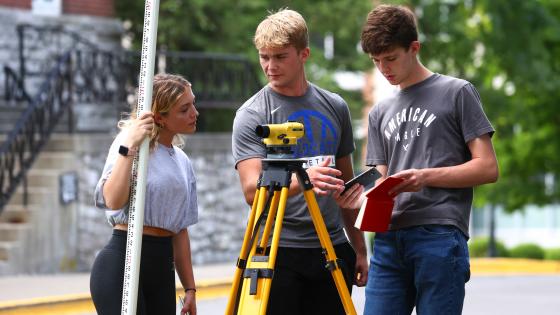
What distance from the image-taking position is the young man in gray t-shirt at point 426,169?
5379 millimetres

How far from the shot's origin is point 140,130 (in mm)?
5230

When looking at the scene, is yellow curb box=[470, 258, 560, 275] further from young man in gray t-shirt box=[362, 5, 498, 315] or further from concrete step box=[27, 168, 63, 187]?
young man in gray t-shirt box=[362, 5, 498, 315]

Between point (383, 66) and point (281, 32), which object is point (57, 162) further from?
point (383, 66)

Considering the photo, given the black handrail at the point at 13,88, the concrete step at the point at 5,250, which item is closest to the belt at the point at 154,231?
the concrete step at the point at 5,250

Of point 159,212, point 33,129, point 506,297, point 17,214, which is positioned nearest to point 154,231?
point 159,212

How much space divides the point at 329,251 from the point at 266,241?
0.23 meters

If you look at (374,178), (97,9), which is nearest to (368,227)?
(374,178)

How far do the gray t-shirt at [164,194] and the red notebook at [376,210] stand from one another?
0.77 metres

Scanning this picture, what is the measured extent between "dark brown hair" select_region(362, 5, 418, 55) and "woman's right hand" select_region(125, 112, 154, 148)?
828 mm

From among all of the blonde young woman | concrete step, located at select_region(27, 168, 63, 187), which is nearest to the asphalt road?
concrete step, located at select_region(27, 168, 63, 187)

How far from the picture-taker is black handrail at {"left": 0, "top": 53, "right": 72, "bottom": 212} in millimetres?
16859

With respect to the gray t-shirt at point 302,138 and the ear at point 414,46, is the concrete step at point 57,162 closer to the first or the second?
the gray t-shirt at point 302,138

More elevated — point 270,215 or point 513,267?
point 270,215

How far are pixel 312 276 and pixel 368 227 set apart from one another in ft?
1.64
